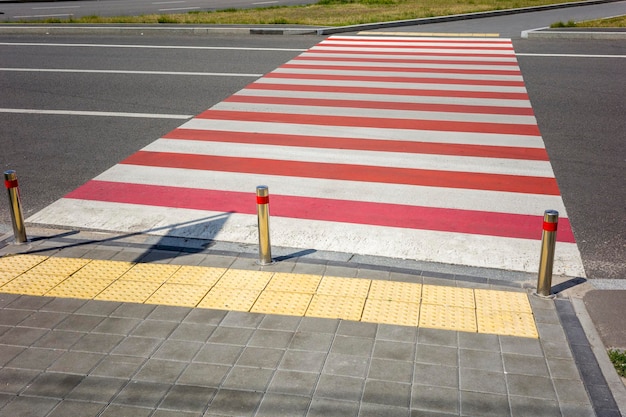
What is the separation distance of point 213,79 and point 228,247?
844cm

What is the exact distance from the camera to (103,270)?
7.00 metres

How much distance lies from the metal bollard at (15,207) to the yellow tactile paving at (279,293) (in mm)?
487

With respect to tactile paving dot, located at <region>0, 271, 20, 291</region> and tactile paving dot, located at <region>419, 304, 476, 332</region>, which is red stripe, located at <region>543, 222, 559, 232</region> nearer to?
tactile paving dot, located at <region>419, 304, 476, 332</region>

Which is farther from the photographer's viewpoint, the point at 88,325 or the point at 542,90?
the point at 542,90

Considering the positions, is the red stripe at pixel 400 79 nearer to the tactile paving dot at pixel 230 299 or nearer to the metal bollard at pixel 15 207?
the metal bollard at pixel 15 207

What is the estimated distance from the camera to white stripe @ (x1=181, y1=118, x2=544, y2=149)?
10891 mm

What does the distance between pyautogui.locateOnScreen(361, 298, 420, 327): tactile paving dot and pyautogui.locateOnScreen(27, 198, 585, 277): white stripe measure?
1.08 m

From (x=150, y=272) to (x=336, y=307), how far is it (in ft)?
6.27

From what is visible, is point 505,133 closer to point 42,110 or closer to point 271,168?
point 271,168

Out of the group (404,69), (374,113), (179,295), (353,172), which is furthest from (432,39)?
(179,295)

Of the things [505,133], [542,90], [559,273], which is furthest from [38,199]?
[542,90]

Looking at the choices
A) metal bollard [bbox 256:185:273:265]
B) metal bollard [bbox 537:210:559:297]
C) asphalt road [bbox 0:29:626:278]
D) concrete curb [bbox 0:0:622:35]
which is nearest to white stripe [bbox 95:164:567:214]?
asphalt road [bbox 0:29:626:278]

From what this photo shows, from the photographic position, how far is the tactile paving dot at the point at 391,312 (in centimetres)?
598

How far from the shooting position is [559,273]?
272 inches
